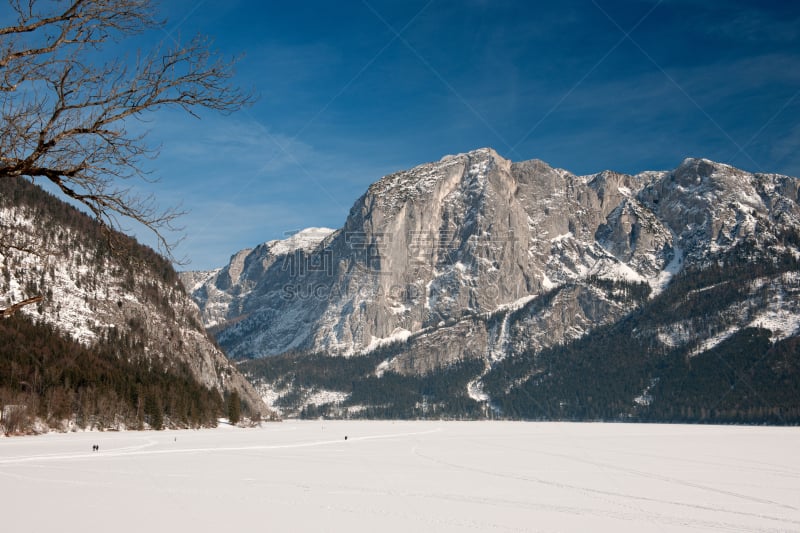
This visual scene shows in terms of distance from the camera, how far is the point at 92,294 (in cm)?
14312

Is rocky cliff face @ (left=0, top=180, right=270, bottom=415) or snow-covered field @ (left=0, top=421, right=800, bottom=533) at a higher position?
rocky cliff face @ (left=0, top=180, right=270, bottom=415)

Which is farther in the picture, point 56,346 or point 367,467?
point 56,346

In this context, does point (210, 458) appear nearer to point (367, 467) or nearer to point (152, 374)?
point (367, 467)

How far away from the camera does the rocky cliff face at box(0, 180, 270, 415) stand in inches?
5098

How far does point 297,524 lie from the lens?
17.6 meters

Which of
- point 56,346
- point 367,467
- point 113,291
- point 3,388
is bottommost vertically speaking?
point 367,467

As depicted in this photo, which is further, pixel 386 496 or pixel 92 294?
pixel 92 294

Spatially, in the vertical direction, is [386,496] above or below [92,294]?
below

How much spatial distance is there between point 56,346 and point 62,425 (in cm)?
2729

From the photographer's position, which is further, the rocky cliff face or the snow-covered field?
the rocky cliff face

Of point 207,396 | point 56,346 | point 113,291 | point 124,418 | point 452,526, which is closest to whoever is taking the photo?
point 452,526

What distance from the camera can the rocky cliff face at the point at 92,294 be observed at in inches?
5098

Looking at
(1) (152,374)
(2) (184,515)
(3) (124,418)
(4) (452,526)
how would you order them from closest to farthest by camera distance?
1. (4) (452,526)
2. (2) (184,515)
3. (3) (124,418)
4. (1) (152,374)

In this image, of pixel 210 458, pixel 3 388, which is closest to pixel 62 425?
pixel 3 388
